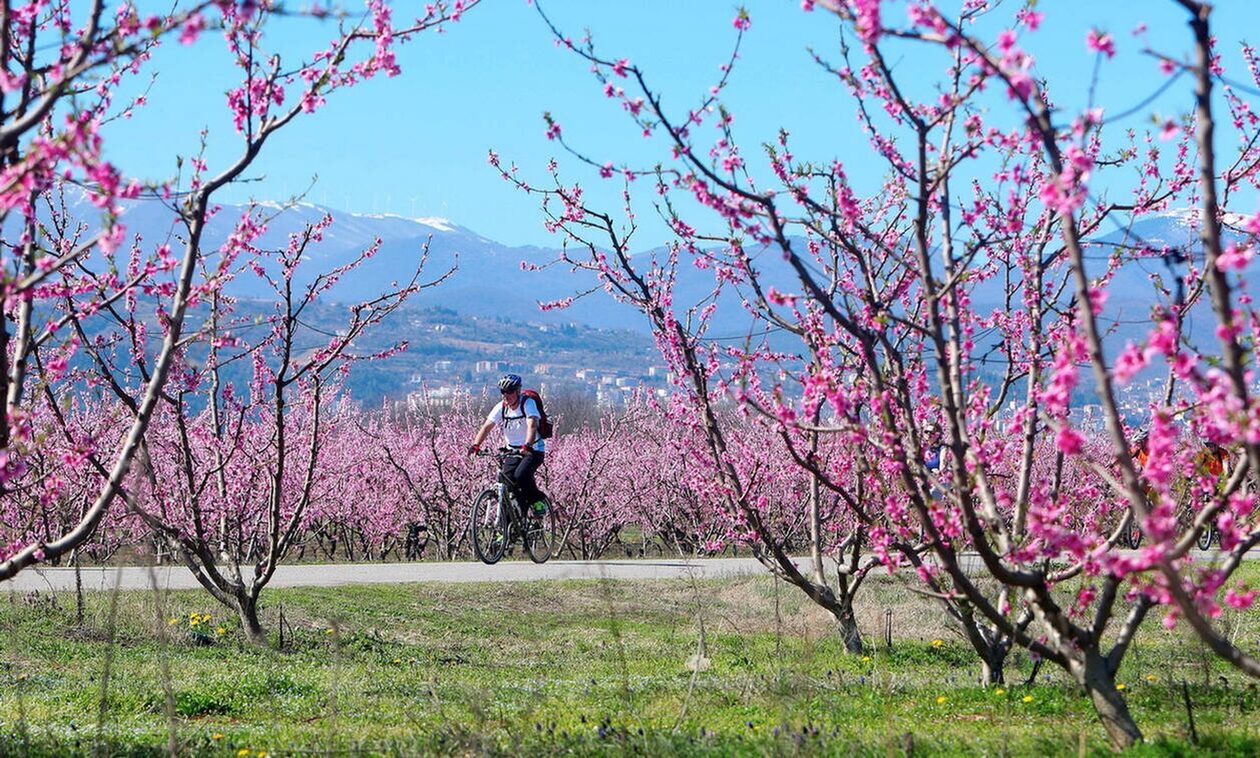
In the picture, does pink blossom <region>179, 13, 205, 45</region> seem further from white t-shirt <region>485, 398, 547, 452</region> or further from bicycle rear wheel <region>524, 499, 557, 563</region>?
bicycle rear wheel <region>524, 499, 557, 563</region>

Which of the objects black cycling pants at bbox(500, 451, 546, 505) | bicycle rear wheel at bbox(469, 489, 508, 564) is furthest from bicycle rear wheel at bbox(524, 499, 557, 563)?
black cycling pants at bbox(500, 451, 546, 505)

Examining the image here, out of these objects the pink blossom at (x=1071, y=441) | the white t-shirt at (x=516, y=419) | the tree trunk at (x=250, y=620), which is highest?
the white t-shirt at (x=516, y=419)

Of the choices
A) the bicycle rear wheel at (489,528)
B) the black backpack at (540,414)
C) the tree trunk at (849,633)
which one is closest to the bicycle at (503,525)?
the bicycle rear wheel at (489,528)

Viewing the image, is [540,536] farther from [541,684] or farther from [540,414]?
[541,684]

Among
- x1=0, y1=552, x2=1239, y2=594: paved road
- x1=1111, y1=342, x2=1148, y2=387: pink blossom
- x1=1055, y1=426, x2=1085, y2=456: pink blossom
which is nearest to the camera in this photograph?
x1=1111, y1=342, x2=1148, y2=387: pink blossom

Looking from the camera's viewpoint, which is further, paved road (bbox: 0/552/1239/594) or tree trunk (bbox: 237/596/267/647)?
paved road (bbox: 0/552/1239/594)

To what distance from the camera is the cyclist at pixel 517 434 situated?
14.2 metres

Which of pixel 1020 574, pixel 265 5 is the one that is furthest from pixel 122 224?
pixel 1020 574

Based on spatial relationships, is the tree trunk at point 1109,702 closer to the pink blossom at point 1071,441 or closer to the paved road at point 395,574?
the pink blossom at point 1071,441

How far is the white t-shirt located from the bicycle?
0.44m

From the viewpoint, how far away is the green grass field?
6090 mm

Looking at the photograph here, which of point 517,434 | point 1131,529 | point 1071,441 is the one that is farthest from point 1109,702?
point 1131,529

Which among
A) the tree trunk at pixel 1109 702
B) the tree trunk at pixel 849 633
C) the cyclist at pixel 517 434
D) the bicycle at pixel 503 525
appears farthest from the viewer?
the bicycle at pixel 503 525

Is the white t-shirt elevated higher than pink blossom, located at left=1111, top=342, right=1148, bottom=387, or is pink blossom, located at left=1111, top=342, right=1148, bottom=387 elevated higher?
the white t-shirt
